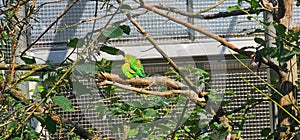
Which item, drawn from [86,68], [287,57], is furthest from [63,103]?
[287,57]

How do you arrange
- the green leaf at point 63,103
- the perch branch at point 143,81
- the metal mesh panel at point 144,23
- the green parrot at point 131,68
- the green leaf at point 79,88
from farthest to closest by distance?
1. the metal mesh panel at point 144,23
2. the green parrot at point 131,68
3. the perch branch at point 143,81
4. the green leaf at point 79,88
5. the green leaf at point 63,103

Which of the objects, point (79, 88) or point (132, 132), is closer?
point (79, 88)

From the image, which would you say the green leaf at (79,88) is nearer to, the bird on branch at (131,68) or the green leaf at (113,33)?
the green leaf at (113,33)

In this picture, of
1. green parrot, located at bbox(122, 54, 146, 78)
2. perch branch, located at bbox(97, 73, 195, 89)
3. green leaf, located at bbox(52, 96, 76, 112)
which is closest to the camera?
green leaf, located at bbox(52, 96, 76, 112)

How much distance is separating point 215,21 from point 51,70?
842 millimetres

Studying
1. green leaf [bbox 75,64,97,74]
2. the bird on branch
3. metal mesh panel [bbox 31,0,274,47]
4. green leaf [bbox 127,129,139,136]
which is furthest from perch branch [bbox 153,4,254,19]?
metal mesh panel [bbox 31,0,274,47]

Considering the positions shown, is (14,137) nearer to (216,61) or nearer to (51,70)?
(51,70)

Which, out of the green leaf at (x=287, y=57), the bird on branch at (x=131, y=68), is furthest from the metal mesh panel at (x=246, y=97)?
the green leaf at (x=287, y=57)

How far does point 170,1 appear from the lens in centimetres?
148

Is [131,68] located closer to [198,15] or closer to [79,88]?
[198,15]

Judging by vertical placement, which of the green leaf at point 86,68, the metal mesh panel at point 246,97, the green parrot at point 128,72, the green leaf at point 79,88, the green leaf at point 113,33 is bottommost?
the metal mesh panel at point 246,97

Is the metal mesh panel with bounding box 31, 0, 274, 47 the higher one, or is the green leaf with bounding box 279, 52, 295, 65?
the green leaf with bounding box 279, 52, 295, 65

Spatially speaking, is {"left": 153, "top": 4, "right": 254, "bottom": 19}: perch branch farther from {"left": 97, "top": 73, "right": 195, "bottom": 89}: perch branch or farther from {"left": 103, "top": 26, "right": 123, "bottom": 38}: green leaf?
{"left": 103, "top": 26, "right": 123, "bottom": 38}: green leaf

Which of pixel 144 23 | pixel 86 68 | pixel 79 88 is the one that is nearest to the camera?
pixel 86 68
